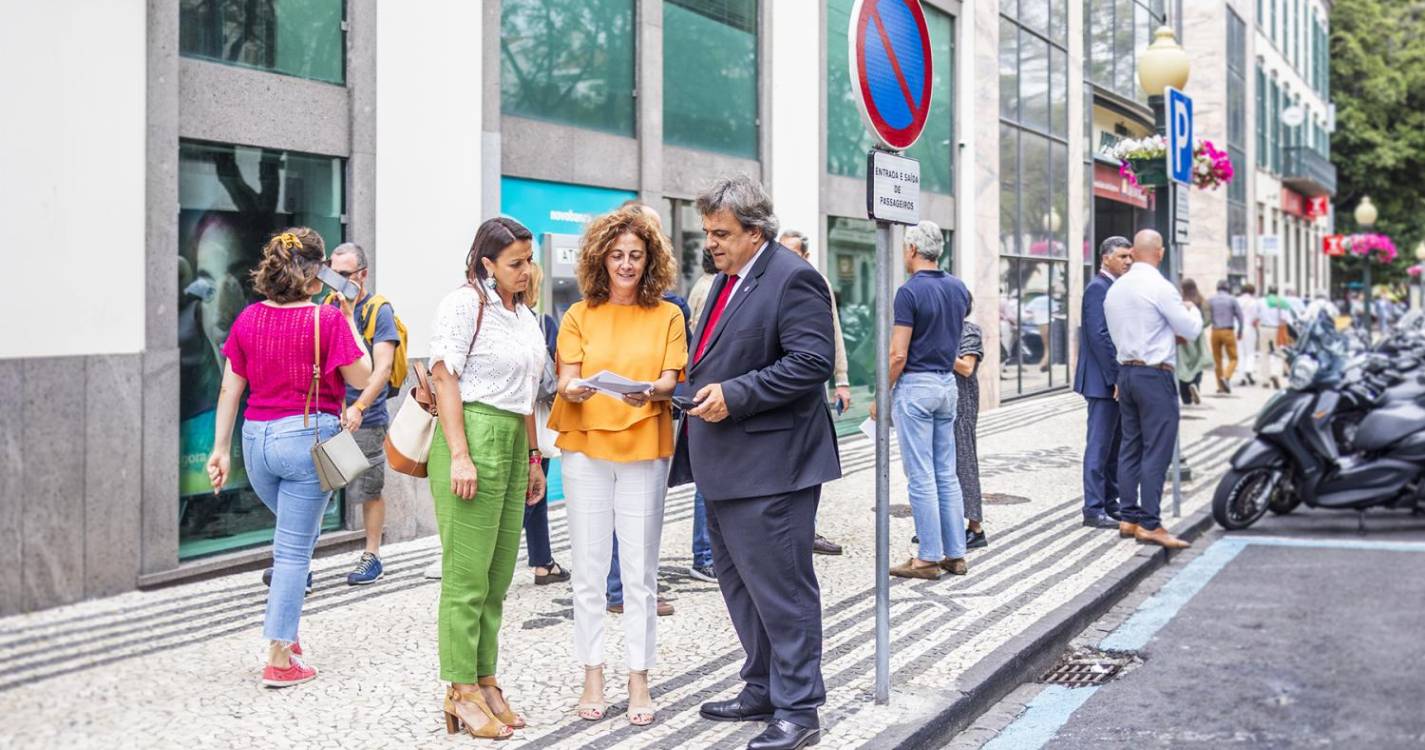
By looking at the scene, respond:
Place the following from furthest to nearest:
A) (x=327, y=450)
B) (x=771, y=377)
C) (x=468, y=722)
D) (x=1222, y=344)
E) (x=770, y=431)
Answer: (x=1222, y=344) < (x=327, y=450) < (x=468, y=722) < (x=770, y=431) < (x=771, y=377)

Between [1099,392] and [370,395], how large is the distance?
489 centimetres

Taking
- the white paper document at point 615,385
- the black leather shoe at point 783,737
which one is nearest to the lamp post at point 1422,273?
the black leather shoe at point 783,737

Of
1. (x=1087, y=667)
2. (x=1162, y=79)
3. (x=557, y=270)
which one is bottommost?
Answer: (x=1087, y=667)

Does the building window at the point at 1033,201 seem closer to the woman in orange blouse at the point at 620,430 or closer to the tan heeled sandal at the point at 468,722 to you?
the woman in orange blouse at the point at 620,430

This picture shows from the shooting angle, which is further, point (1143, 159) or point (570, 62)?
point (1143, 159)

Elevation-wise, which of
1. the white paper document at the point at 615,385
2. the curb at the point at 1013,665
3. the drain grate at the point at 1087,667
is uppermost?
the white paper document at the point at 615,385

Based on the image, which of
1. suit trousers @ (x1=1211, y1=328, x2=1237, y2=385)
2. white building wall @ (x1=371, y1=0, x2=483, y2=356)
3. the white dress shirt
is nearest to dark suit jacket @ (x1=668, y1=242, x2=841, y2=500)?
white building wall @ (x1=371, y1=0, x2=483, y2=356)

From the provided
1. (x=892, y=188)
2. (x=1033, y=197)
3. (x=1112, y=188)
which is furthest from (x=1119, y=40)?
(x=892, y=188)

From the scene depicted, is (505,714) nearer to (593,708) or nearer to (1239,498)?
(593,708)

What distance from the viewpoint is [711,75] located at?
12406 millimetres

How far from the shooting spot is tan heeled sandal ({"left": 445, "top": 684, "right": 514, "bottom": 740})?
15.3 feet

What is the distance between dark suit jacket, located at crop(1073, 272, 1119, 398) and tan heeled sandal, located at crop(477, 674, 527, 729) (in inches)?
217

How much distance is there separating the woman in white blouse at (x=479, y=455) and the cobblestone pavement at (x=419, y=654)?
0.80 ft

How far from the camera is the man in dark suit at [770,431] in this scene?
4527 millimetres
